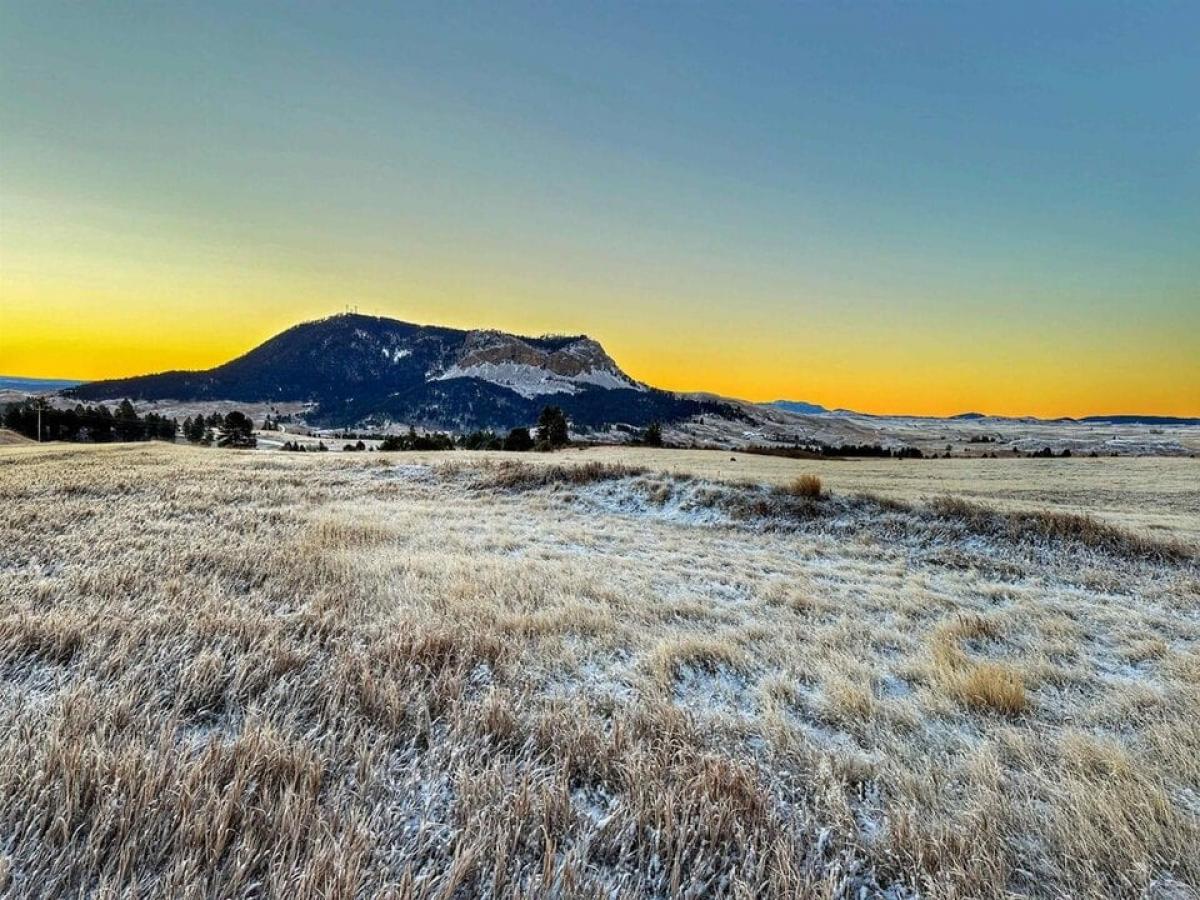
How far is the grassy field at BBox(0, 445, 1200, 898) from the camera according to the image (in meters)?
2.38

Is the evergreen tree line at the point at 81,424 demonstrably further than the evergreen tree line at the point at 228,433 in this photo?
No

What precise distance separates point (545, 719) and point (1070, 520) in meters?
15.7

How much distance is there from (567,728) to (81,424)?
132 metres

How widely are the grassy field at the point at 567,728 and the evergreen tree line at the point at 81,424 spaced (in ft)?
364

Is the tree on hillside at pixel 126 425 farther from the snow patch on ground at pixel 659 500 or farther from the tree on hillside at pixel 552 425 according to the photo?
the snow patch on ground at pixel 659 500

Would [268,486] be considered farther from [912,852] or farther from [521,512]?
[912,852]

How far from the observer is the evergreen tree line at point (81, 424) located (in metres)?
87.5

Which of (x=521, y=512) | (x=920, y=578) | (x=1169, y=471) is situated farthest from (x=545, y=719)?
(x=1169, y=471)

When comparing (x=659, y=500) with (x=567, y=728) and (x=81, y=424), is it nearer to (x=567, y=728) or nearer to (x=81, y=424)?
(x=567, y=728)

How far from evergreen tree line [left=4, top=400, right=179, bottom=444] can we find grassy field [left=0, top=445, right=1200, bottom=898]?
111 m

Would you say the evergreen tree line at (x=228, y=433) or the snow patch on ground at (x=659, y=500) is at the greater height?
the snow patch on ground at (x=659, y=500)

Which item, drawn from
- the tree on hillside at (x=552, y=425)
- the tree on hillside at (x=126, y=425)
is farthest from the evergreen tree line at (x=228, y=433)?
the tree on hillside at (x=552, y=425)

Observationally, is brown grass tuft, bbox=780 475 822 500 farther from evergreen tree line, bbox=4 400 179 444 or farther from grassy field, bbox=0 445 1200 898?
evergreen tree line, bbox=4 400 179 444

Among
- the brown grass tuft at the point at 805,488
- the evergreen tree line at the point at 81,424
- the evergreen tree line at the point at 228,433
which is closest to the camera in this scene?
the brown grass tuft at the point at 805,488
